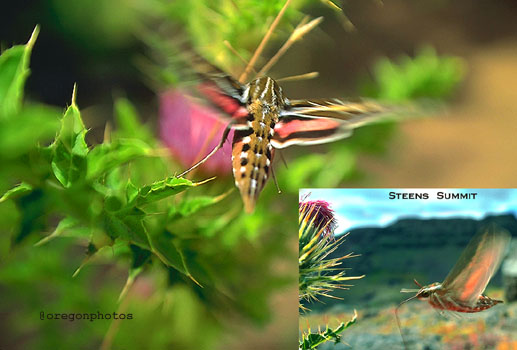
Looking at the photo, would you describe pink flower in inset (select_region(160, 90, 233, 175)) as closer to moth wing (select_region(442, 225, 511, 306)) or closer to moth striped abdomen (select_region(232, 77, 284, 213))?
moth striped abdomen (select_region(232, 77, 284, 213))

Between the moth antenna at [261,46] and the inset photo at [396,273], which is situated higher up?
the moth antenna at [261,46]

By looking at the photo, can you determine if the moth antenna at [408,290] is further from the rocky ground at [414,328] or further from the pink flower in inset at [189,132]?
the pink flower in inset at [189,132]

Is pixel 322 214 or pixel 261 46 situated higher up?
pixel 261 46

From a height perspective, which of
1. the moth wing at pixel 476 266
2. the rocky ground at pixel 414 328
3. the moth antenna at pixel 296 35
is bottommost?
the rocky ground at pixel 414 328

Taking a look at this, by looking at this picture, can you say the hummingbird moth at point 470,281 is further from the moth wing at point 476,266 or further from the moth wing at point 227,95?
the moth wing at point 227,95

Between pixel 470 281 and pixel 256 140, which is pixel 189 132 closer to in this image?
pixel 256 140

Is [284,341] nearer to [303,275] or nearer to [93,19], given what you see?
[303,275]

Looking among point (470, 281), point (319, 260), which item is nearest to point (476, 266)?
point (470, 281)

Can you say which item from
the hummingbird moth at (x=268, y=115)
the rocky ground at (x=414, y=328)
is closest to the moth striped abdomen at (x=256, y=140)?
the hummingbird moth at (x=268, y=115)
